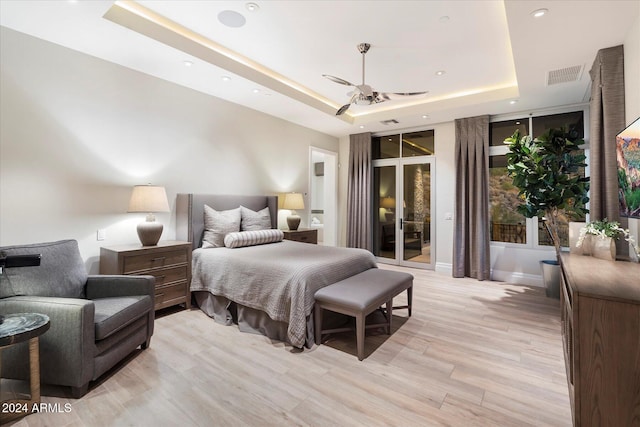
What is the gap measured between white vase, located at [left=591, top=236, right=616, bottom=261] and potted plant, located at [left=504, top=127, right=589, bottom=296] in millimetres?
939

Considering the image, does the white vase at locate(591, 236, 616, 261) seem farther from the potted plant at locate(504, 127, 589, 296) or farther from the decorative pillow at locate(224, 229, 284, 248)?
the decorative pillow at locate(224, 229, 284, 248)

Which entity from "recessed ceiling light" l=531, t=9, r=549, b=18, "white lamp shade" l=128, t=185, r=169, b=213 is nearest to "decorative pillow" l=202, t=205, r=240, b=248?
"white lamp shade" l=128, t=185, r=169, b=213

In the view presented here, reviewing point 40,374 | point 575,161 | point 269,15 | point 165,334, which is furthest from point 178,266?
point 575,161

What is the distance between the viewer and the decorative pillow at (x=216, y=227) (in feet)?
12.5

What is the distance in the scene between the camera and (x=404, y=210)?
6.08m

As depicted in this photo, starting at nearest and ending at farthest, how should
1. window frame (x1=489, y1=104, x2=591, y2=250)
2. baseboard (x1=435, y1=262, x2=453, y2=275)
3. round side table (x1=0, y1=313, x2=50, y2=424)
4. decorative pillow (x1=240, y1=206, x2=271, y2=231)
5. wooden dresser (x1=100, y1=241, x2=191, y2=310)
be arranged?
round side table (x1=0, y1=313, x2=50, y2=424) < wooden dresser (x1=100, y1=241, x2=191, y2=310) < decorative pillow (x1=240, y1=206, x2=271, y2=231) < window frame (x1=489, y1=104, x2=591, y2=250) < baseboard (x1=435, y1=262, x2=453, y2=275)

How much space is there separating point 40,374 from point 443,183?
225 inches

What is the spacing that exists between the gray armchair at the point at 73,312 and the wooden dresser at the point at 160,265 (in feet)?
1.41

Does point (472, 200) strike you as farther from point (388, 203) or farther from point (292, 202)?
point (292, 202)

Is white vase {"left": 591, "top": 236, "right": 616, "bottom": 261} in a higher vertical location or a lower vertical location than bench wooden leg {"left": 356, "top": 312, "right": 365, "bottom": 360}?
higher

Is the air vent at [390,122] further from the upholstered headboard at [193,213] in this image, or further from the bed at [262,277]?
the upholstered headboard at [193,213]

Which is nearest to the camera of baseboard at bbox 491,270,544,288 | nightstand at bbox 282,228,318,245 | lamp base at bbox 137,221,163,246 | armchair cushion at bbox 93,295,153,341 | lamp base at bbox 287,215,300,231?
armchair cushion at bbox 93,295,153,341

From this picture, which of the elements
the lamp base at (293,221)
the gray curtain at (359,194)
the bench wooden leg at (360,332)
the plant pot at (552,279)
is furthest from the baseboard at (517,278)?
the bench wooden leg at (360,332)

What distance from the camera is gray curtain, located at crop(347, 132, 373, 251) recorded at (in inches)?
248
